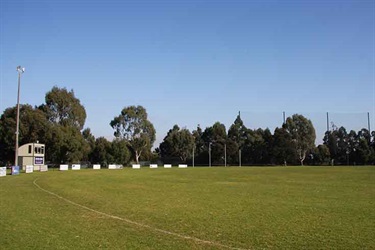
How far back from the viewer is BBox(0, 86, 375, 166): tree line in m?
107

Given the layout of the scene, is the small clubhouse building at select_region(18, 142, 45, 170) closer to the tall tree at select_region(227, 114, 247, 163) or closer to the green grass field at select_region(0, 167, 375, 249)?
the green grass field at select_region(0, 167, 375, 249)

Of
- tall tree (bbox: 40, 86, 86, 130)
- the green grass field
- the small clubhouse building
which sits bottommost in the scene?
the green grass field

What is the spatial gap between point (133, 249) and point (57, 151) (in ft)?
342

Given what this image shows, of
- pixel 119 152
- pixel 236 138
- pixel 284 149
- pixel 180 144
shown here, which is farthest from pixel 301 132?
pixel 119 152

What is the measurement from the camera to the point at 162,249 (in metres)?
12.1

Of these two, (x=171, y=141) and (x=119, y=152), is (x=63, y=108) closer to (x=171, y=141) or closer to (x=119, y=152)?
(x=119, y=152)

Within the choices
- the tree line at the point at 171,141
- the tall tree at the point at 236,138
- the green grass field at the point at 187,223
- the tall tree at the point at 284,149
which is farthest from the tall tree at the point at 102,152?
the green grass field at the point at 187,223

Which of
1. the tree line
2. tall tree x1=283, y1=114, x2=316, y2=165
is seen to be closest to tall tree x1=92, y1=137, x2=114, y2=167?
the tree line

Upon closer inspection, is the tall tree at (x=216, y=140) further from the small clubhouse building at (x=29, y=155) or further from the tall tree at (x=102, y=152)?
the small clubhouse building at (x=29, y=155)

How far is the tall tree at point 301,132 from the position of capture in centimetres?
13450

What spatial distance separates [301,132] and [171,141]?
5184 centimetres

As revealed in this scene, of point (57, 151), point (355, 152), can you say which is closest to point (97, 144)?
point (57, 151)

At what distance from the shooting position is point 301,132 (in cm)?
13738

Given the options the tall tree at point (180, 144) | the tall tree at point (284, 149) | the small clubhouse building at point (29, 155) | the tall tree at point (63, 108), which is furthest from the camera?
the tall tree at point (180, 144)
